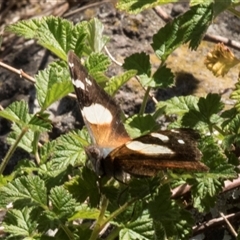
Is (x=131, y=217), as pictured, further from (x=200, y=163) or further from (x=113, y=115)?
(x=113, y=115)

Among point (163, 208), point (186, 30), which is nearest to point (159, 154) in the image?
point (163, 208)

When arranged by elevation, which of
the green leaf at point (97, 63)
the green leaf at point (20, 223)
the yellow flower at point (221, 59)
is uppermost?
the green leaf at point (97, 63)

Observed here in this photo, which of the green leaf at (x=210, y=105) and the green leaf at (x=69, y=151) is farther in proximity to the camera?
the green leaf at (x=210, y=105)

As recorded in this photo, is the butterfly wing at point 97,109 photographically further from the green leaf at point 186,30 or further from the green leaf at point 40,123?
the green leaf at point 186,30

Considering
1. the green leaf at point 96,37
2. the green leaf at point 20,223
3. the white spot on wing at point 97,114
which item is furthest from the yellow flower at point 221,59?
the green leaf at point 20,223

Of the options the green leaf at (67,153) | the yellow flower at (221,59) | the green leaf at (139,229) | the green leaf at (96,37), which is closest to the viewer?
the green leaf at (139,229)

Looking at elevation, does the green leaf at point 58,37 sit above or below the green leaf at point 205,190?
above

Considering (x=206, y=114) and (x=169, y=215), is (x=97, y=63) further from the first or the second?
(x=169, y=215)
